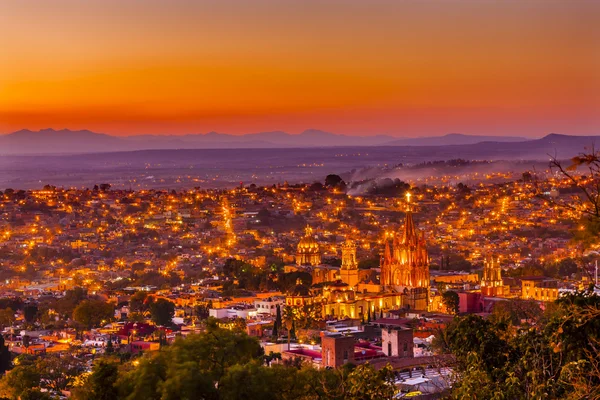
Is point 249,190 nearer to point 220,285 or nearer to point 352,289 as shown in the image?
point 220,285

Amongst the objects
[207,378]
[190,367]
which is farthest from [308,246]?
[190,367]

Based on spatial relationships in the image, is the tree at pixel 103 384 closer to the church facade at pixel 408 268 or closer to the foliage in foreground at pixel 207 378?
the foliage in foreground at pixel 207 378

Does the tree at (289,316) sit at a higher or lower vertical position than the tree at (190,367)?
lower

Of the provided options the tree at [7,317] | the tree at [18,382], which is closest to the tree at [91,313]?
the tree at [7,317]

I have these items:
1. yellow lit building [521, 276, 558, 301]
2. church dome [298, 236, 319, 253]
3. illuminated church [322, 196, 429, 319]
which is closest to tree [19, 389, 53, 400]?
→ illuminated church [322, 196, 429, 319]

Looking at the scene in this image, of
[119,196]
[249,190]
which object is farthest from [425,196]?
[119,196]

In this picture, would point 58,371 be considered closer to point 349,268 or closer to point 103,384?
point 103,384
